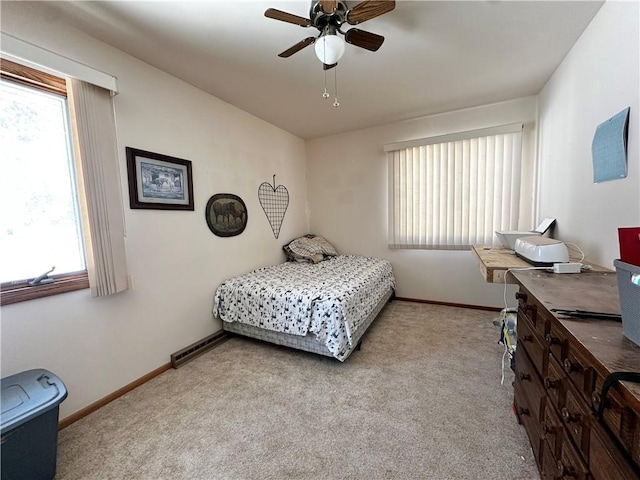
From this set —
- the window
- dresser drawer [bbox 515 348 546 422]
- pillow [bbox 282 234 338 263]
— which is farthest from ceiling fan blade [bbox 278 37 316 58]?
pillow [bbox 282 234 338 263]

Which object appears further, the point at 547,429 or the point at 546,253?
the point at 546,253

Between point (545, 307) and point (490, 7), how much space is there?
1743mm

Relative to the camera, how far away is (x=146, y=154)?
202 centimetres

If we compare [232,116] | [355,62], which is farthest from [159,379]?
[355,62]

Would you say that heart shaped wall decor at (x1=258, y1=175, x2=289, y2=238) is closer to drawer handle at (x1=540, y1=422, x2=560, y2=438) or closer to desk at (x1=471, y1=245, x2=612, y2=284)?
desk at (x1=471, y1=245, x2=612, y2=284)

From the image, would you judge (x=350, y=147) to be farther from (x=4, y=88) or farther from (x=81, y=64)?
(x=4, y=88)

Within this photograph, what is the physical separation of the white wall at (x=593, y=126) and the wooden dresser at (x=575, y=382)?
1.33 feet

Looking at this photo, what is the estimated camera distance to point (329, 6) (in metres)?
1.33

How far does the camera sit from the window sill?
1.39 m

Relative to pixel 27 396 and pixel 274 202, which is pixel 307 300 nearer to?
pixel 27 396

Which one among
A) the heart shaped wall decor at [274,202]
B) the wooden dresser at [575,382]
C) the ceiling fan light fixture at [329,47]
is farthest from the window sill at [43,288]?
the wooden dresser at [575,382]

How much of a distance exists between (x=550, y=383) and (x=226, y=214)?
106 inches

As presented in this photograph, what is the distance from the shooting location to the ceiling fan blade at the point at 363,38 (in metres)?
1.46

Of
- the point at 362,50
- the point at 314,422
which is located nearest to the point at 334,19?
the point at 362,50
